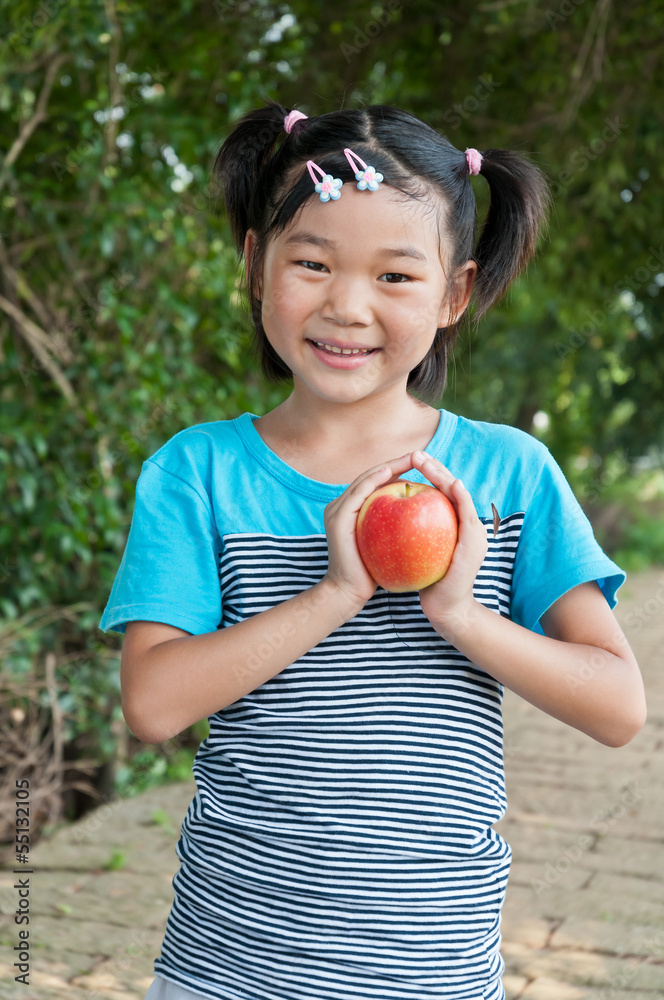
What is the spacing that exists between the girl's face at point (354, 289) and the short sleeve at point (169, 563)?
0.23 meters

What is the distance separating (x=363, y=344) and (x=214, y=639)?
0.40 meters

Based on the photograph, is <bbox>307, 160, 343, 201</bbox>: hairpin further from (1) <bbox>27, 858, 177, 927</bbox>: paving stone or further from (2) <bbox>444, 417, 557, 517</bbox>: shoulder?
(1) <bbox>27, 858, 177, 927</bbox>: paving stone

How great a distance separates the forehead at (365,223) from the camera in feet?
3.91

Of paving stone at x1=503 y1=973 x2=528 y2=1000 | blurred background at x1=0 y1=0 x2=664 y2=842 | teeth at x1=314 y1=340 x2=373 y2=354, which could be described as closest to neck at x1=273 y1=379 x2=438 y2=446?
teeth at x1=314 y1=340 x2=373 y2=354

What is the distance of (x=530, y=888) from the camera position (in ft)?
10.4

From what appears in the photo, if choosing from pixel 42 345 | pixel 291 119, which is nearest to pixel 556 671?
pixel 291 119

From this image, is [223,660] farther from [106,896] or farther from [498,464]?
[106,896]

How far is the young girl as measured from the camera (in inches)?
44.7

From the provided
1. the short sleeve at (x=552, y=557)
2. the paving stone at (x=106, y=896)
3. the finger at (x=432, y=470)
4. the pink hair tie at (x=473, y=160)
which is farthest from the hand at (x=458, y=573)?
the paving stone at (x=106, y=896)

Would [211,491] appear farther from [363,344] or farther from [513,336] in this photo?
[513,336]

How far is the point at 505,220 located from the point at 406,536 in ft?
2.02

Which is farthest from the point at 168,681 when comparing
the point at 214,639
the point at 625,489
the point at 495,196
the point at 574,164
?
the point at 625,489

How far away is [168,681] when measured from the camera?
1164mm

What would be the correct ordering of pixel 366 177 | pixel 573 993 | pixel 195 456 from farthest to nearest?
pixel 573 993 < pixel 195 456 < pixel 366 177
